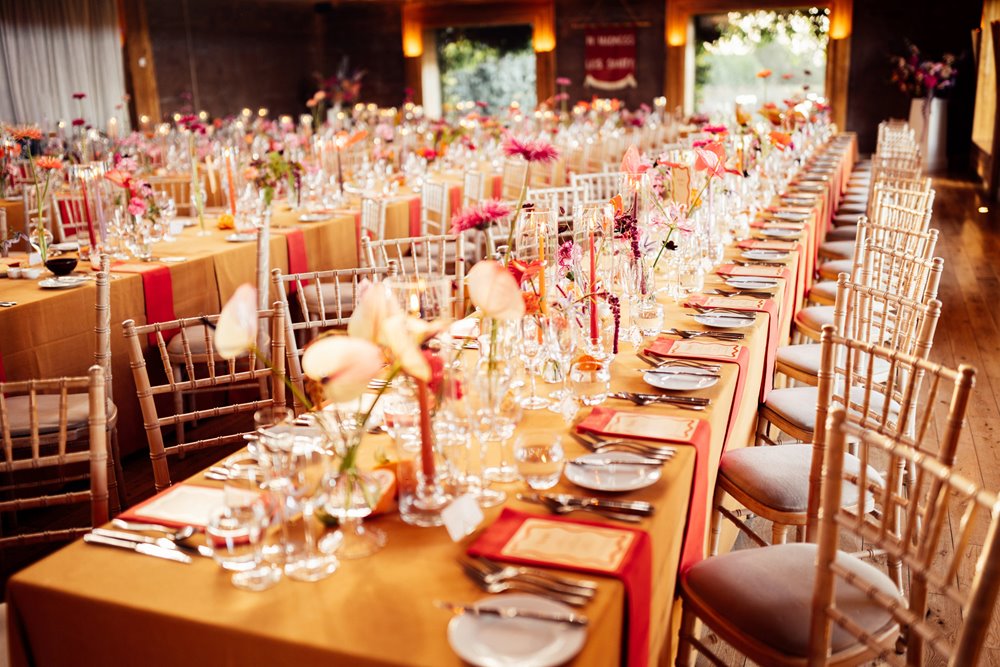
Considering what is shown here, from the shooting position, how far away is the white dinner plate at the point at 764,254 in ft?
Result: 12.9

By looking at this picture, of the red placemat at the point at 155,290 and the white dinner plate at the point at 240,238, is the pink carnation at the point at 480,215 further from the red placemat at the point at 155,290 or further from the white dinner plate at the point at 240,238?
the white dinner plate at the point at 240,238

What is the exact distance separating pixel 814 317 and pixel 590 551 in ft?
9.00

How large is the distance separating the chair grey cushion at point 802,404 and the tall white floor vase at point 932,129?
12.1 metres

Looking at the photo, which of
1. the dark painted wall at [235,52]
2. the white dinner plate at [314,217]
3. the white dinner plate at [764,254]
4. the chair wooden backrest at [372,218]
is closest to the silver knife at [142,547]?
the white dinner plate at [764,254]

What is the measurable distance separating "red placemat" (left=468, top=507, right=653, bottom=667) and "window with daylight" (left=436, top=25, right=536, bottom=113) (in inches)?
653

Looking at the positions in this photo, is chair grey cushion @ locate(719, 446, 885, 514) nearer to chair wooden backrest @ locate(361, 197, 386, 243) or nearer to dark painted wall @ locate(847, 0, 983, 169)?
chair wooden backrest @ locate(361, 197, 386, 243)

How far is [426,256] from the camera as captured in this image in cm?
474

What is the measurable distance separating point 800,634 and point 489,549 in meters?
0.66

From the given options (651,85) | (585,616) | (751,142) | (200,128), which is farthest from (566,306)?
(651,85)

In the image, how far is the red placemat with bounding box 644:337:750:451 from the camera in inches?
98.9

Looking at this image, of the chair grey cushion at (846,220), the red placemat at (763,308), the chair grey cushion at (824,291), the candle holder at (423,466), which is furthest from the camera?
the chair grey cushion at (846,220)

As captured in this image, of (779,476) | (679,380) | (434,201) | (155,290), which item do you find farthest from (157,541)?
(434,201)

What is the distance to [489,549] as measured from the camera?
1541mm

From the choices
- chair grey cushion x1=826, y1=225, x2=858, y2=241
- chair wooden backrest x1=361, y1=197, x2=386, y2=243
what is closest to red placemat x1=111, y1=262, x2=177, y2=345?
chair wooden backrest x1=361, y1=197, x2=386, y2=243
